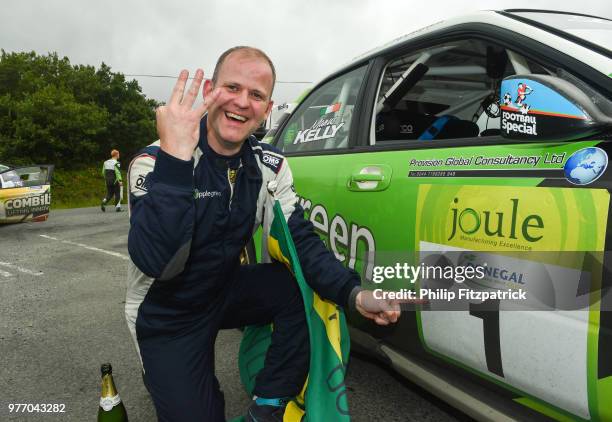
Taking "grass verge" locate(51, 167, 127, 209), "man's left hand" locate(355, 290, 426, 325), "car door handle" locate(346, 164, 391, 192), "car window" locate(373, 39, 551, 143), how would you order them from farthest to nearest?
"grass verge" locate(51, 167, 127, 209), "car window" locate(373, 39, 551, 143), "car door handle" locate(346, 164, 391, 192), "man's left hand" locate(355, 290, 426, 325)

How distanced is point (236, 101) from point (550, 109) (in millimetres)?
966

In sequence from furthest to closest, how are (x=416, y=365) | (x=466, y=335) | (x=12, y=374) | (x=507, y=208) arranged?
(x=12, y=374), (x=416, y=365), (x=466, y=335), (x=507, y=208)

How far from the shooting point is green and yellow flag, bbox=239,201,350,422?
4.88ft

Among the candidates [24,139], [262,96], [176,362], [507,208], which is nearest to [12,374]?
[176,362]

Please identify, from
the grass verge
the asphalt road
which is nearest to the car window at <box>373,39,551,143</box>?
the asphalt road

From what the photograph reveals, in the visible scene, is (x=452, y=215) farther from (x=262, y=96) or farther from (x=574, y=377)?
(x=262, y=96)

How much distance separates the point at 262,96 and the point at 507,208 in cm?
91

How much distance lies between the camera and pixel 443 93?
3178 millimetres

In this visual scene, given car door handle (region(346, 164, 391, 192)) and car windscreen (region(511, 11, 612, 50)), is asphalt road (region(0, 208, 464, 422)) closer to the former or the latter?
car door handle (region(346, 164, 391, 192))

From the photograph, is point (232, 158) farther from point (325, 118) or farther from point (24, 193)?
point (24, 193)

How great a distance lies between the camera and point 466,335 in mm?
1419

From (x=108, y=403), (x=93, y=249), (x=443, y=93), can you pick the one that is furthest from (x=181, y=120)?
(x=93, y=249)

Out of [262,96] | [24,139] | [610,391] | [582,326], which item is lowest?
[610,391]

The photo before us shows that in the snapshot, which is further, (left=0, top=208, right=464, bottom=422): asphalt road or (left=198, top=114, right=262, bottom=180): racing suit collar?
(left=0, top=208, right=464, bottom=422): asphalt road
